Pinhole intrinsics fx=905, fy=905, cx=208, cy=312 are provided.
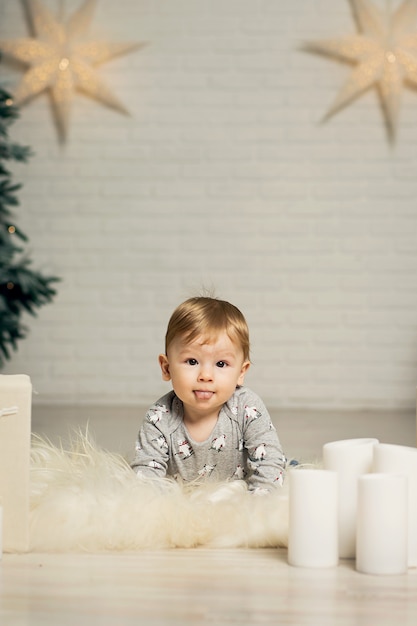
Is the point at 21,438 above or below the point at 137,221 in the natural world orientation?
below

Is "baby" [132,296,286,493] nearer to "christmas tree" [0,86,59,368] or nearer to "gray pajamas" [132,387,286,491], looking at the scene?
"gray pajamas" [132,387,286,491]

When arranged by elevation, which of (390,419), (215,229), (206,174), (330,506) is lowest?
(390,419)

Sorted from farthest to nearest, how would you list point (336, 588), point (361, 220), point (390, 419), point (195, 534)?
point (361, 220), point (390, 419), point (195, 534), point (336, 588)

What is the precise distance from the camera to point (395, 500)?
1.32 metres

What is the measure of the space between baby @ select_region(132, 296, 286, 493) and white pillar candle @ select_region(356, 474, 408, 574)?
0.46 meters

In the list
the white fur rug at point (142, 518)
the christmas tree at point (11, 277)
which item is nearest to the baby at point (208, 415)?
the white fur rug at point (142, 518)

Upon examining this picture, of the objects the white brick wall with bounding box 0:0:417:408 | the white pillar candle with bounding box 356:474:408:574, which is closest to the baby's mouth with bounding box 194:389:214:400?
the white pillar candle with bounding box 356:474:408:574

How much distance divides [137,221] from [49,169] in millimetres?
497

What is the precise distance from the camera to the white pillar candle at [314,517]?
136 centimetres

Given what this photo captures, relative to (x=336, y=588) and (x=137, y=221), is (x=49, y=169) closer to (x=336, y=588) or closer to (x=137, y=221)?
(x=137, y=221)

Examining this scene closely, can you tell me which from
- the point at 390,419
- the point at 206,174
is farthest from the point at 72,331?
the point at 390,419

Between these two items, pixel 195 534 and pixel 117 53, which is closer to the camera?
pixel 195 534

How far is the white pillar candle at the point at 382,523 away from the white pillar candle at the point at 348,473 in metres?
0.09

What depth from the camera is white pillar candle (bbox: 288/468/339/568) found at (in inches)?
53.4
